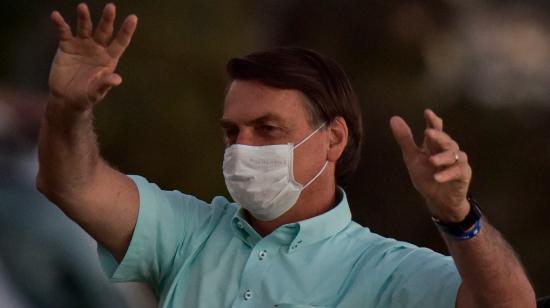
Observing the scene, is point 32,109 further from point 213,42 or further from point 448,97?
point 448,97

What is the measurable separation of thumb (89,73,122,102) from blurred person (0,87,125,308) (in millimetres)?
1084

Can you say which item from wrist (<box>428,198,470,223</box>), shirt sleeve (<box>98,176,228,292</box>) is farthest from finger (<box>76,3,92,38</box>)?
wrist (<box>428,198,470,223</box>)

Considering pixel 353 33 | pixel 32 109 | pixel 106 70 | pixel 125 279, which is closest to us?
pixel 106 70

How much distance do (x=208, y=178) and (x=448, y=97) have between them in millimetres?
827

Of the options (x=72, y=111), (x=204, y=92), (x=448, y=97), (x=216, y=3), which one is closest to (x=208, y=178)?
(x=204, y=92)

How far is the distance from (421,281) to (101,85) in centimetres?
74

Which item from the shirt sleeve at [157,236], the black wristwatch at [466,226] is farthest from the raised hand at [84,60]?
the black wristwatch at [466,226]

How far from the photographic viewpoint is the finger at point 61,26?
7.22 ft

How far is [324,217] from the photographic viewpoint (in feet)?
8.35

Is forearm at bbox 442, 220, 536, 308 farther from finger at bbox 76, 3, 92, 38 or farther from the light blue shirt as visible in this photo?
finger at bbox 76, 3, 92, 38

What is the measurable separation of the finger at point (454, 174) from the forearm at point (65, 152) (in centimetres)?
78

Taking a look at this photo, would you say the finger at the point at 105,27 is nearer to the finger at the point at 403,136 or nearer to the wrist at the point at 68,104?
→ the wrist at the point at 68,104

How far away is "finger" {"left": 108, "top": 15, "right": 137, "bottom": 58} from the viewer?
7.27 feet

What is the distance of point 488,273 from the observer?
6.67 ft
